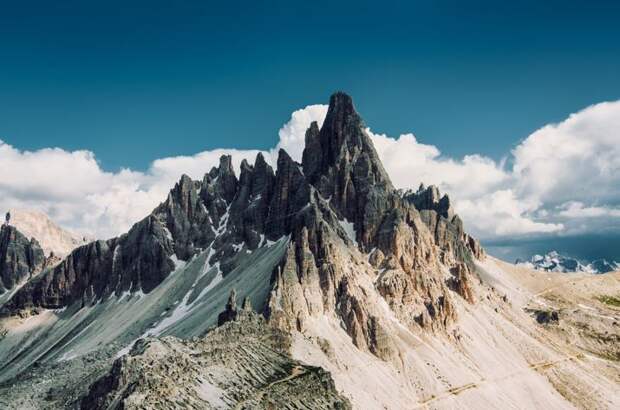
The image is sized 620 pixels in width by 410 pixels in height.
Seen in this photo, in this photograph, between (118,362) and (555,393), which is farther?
(555,393)

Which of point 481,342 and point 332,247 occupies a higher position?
point 332,247

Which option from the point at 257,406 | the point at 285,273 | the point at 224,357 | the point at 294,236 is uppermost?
the point at 294,236

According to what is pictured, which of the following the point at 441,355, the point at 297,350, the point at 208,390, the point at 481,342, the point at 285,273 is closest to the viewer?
the point at 208,390

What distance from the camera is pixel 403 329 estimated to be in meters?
182

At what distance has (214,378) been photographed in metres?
108

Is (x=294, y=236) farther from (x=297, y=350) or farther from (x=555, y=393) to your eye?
(x=555, y=393)

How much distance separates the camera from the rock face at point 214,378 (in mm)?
97938

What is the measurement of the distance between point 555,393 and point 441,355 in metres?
43.8

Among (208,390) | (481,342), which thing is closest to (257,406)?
(208,390)

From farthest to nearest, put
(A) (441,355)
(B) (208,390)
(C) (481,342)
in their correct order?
(C) (481,342) → (A) (441,355) → (B) (208,390)

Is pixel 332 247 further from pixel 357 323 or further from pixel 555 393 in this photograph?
pixel 555 393

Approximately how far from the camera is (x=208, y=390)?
103 m

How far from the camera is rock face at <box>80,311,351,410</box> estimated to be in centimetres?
9794

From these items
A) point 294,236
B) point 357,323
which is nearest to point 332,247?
point 294,236
